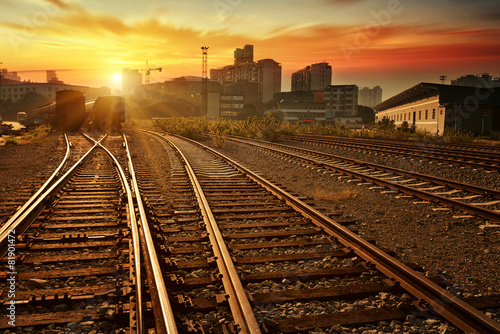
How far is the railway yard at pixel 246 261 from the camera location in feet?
10.7

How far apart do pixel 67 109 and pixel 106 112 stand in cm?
341

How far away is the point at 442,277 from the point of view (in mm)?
4371

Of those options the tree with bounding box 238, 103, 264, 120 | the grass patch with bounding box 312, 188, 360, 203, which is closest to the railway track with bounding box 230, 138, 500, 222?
the grass patch with bounding box 312, 188, 360, 203

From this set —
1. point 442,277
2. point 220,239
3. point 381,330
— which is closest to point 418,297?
point 381,330

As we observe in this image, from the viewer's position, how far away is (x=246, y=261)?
14.8ft

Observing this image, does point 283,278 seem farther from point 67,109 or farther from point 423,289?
point 67,109

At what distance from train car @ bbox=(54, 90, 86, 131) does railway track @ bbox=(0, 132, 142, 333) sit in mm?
31604

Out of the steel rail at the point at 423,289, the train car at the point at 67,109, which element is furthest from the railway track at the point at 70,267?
the train car at the point at 67,109

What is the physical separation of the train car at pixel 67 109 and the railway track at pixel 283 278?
33.3m

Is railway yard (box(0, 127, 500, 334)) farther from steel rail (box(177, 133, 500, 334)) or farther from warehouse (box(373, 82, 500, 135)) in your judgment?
warehouse (box(373, 82, 500, 135))

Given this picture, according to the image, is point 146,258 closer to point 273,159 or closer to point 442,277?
point 442,277

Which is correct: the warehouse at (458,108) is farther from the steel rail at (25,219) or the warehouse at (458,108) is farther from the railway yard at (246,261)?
the steel rail at (25,219)

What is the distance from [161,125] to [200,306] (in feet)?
136

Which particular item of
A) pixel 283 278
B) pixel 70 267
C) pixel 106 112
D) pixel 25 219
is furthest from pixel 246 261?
pixel 106 112
